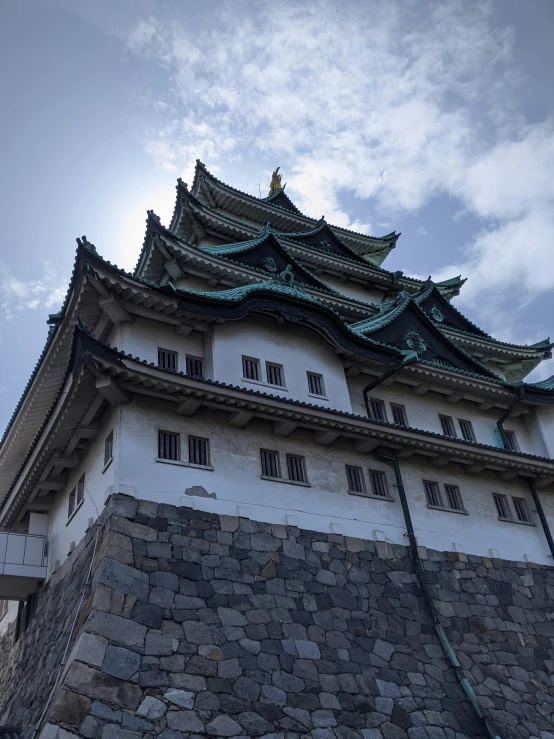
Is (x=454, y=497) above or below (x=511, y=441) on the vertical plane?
below

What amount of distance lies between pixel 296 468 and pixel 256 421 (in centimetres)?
149

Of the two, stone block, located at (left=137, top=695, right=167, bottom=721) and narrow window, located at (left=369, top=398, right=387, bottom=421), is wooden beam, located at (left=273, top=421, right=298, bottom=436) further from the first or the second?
stone block, located at (left=137, top=695, right=167, bottom=721)

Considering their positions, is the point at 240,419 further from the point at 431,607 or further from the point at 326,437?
the point at 431,607

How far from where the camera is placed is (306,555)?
15.8 meters

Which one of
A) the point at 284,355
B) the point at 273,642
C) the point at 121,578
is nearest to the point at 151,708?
the point at 121,578

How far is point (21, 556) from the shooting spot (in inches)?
693

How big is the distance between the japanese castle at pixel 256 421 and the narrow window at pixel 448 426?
43 millimetres

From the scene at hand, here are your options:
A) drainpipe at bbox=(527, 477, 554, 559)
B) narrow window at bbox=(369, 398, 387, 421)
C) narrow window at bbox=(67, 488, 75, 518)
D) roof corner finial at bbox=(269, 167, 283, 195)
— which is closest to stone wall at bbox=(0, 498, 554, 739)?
narrow window at bbox=(67, 488, 75, 518)

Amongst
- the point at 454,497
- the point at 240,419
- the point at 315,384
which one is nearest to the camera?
the point at 240,419

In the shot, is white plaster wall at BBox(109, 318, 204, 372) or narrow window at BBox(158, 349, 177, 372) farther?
narrow window at BBox(158, 349, 177, 372)

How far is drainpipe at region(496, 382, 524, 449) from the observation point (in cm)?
2222

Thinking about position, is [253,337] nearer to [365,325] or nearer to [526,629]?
[365,325]

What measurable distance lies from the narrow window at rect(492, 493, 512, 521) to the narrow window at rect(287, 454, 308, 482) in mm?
6244

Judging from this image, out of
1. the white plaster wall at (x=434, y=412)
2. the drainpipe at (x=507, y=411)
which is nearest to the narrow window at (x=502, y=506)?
the white plaster wall at (x=434, y=412)
